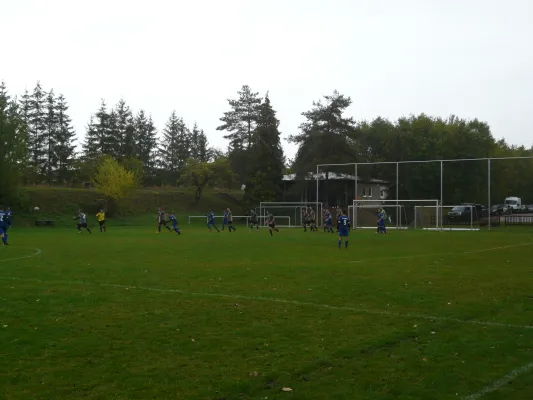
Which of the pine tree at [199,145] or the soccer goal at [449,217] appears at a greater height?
the pine tree at [199,145]

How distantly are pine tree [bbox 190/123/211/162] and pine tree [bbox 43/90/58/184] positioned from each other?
97.4ft

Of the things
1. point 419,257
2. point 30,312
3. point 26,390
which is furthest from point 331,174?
point 26,390

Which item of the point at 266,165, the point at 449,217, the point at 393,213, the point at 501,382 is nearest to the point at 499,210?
the point at 449,217

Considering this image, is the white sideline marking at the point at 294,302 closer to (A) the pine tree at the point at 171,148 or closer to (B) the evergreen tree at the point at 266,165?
(B) the evergreen tree at the point at 266,165

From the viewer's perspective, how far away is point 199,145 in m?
107

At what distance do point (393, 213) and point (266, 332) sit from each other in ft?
125

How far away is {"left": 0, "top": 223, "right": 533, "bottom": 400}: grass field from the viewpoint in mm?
6148

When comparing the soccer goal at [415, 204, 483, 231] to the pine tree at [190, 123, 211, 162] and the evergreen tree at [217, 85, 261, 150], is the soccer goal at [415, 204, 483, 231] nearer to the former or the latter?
the evergreen tree at [217, 85, 261, 150]

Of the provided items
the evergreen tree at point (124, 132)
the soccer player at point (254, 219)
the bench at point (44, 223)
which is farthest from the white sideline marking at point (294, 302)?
the evergreen tree at point (124, 132)

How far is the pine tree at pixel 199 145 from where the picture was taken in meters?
103

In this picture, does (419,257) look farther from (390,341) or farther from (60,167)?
(60,167)

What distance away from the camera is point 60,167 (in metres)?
74.1

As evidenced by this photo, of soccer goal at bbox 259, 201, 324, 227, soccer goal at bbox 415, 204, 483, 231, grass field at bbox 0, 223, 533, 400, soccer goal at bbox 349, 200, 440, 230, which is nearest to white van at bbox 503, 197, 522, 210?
A: soccer goal at bbox 415, 204, 483, 231

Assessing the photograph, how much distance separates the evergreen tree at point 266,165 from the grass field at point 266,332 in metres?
47.8
